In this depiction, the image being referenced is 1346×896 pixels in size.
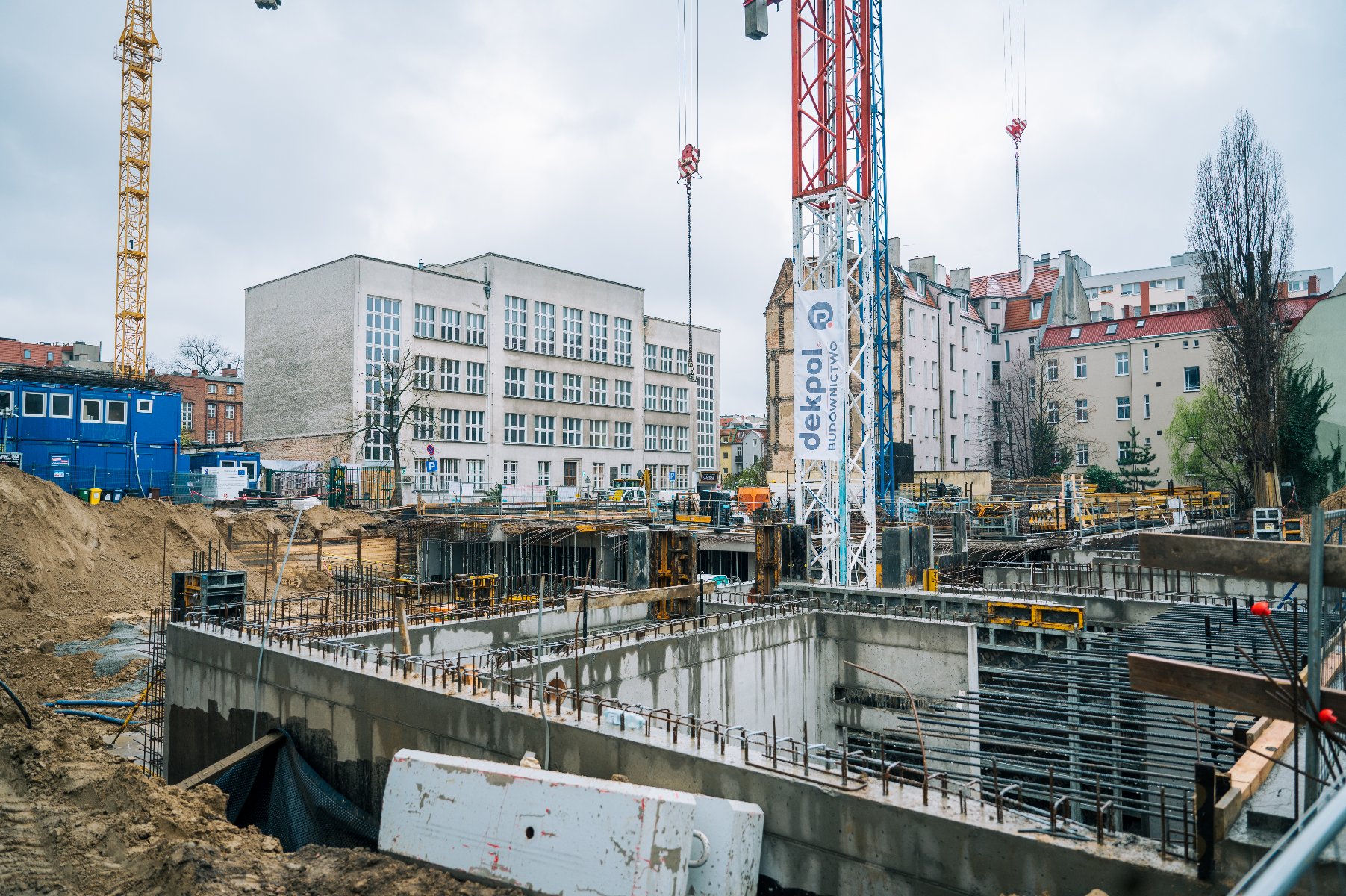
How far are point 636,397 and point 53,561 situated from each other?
40170mm

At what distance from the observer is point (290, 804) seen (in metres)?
11.5

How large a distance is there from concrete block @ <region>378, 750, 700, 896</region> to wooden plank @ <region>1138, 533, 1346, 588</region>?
13.3ft

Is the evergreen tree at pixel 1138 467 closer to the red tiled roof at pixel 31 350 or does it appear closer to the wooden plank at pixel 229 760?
the wooden plank at pixel 229 760

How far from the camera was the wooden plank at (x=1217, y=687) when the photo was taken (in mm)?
5438

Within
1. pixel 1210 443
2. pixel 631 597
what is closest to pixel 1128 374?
pixel 1210 443

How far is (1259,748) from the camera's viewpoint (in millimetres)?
7480

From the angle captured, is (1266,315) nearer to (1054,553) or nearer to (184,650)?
(1054,553)

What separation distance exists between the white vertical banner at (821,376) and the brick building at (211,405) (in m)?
72.5

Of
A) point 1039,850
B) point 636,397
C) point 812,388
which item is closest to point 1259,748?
point 1039,850

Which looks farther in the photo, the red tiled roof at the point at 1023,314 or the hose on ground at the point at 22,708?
the red tiled roof at the point at 1023,314

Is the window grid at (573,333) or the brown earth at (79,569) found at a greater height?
the window grid at (573,333)

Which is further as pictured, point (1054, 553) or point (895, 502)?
point (895, 502)

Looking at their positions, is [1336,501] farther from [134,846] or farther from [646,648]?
[134,846]

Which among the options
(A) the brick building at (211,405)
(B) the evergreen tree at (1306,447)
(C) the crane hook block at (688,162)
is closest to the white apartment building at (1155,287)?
(B) the evergreen tree at (1306,447)
